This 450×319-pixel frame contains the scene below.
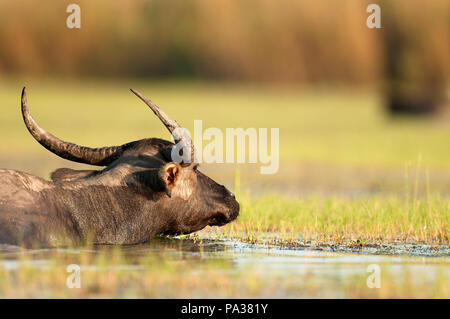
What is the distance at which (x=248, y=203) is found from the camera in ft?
30.4

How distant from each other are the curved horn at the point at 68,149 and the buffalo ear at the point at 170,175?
54cm

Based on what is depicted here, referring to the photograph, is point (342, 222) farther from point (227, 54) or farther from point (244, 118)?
point (227, 54)

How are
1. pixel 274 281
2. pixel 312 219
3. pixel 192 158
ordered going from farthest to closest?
pixel 312 219 < pixel 192 158 < pixel 274 281

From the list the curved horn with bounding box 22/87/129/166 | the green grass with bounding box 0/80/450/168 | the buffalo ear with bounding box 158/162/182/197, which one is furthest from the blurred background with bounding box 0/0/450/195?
the buffalo ear with bounding box 158/162/182/197

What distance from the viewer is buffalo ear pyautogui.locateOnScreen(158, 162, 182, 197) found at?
649cm

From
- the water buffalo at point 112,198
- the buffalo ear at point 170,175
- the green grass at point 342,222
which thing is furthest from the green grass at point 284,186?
the buffalo ear at point 170,175

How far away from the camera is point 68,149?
6.90m

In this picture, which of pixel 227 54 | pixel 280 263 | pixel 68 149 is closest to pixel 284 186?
pixel 68 149

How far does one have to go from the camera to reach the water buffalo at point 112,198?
6445mm

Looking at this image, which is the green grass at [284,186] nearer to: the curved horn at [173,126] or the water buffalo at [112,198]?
the water buffalo at [112,198]

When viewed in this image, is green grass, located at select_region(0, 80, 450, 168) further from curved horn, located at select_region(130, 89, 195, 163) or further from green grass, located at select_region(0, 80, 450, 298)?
curved horn, located at select_region(130, 89, 195, 163)

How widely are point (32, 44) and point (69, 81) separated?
8.15 feet
